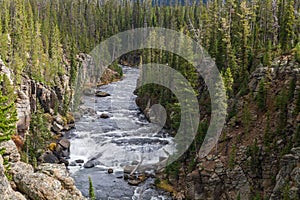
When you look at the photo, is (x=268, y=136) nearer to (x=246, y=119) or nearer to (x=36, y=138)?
(x=246, y=119)

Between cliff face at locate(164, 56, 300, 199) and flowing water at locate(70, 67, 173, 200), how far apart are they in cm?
562

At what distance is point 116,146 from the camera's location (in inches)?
2218

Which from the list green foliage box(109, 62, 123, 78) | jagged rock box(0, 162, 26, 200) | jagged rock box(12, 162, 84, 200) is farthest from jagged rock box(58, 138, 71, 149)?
green foliage box(109, 62, 123, 78)

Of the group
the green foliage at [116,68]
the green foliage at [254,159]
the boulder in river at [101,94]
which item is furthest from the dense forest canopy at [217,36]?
the green foliage at [254,159]

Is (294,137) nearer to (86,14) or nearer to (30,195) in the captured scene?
(30,195)

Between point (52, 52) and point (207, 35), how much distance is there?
113ft

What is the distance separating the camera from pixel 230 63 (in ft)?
186

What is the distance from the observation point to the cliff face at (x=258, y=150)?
35500 mm

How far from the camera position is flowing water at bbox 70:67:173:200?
4397 centimetres

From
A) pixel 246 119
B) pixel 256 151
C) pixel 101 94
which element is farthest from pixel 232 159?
pixel 101 94

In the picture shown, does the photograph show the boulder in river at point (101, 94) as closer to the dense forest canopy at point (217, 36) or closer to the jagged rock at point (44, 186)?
the dense forest canopy at point (217, 36)

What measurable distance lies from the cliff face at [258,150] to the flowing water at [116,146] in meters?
5.62

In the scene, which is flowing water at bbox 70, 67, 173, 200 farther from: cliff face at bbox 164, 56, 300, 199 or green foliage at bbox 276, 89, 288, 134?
green foliage at bbox 276, 89, 288, 134

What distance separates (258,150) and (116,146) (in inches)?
912
